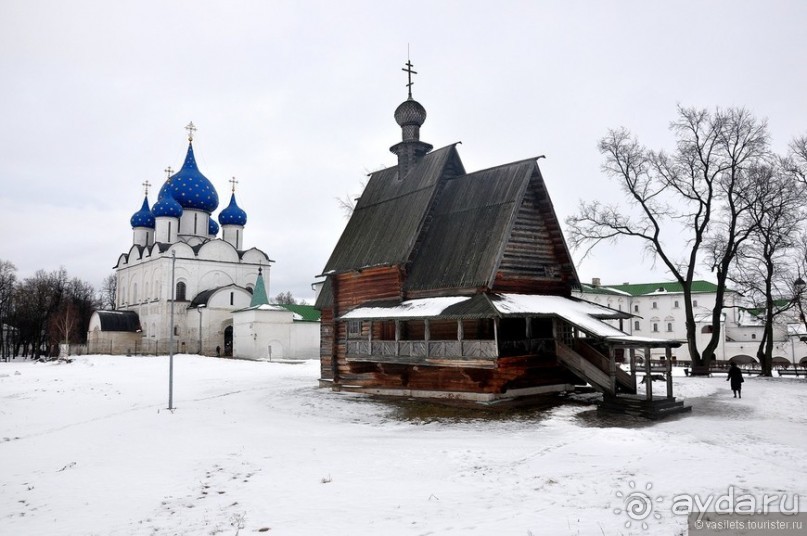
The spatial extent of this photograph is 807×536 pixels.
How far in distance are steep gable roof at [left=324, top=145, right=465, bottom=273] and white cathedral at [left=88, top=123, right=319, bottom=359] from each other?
1028 inches

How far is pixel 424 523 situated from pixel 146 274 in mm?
59308

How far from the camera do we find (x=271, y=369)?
131 ft

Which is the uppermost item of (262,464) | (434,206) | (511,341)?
(434,206)

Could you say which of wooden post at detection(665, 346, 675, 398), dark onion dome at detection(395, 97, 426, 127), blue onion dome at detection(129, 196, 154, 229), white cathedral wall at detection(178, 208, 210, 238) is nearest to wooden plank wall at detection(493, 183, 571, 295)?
wooden post at detection(665, 346, 675, 398)

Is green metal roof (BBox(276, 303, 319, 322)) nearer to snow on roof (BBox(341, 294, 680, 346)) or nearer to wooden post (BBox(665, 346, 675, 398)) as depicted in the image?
snow on roof (BBox(341, 294, 680, 346))

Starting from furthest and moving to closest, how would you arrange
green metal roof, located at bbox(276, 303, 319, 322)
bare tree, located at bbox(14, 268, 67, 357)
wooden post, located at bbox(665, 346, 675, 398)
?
bare tree, located at bbox(14, 268, 67, 357), green metal roof, located at bbox(276, 303, 319, 322), wooden post, located at bbox(665, 346, 675, 398)

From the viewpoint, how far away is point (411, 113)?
27906 mm

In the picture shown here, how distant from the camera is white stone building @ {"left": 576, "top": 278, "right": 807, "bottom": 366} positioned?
61.8 m

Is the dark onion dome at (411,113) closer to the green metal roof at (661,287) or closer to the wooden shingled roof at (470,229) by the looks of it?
the wooden shingled roof at (470,229)

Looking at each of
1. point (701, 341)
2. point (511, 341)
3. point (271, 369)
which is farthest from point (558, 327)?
point (701, 341)

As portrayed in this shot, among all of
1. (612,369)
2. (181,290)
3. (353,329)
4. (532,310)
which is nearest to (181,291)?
(181,290)

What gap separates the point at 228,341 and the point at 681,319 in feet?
162

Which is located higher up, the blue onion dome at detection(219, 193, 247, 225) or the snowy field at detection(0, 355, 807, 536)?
the blue onion dome at detection(219, 193, 247, 225)

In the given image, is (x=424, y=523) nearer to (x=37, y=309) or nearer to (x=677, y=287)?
(x=677, y=287)
